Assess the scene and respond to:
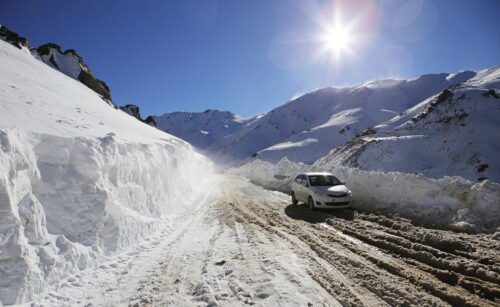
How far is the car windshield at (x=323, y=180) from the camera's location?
13641 mm

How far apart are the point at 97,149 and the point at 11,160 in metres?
2.87

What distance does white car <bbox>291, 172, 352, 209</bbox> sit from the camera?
12141mm

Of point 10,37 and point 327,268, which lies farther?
point 10,37

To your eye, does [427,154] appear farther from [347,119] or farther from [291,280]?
[347,119]

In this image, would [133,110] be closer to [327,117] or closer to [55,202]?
[55,202]

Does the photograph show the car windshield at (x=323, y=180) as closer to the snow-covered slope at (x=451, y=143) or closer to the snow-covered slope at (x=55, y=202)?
the snow-covered slope at (x=55, y=202)

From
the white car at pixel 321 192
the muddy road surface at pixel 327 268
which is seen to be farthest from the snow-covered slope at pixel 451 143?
the muddy road surface at pixel 327 268

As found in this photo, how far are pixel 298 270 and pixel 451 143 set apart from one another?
1456 inches

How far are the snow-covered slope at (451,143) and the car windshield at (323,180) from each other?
21.7m

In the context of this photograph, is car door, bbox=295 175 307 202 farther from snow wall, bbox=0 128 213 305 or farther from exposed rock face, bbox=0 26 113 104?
exposed rock face, bbox=0 26 113 104

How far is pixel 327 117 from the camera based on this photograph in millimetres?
132250

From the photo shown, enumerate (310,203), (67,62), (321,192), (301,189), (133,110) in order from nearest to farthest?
1. (321,192)
2. (310,203)
3. (301,189)
4. (67,62)
5. (133,110)

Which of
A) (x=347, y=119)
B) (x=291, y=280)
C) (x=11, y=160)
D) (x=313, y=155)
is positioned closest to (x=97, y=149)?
(x=11, y=160)

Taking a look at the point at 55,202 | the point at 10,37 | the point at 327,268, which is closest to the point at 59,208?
the point at 55,202
